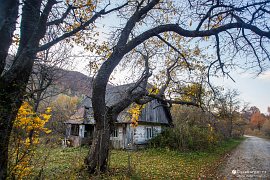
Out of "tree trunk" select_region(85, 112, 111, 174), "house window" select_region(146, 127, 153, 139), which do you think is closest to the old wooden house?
"house window" select_region(146, 127, 153, 139)

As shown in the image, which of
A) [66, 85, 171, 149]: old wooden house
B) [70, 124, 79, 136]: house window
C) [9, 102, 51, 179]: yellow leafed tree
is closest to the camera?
[9, 102, 51, 179]: yellow leafed tree

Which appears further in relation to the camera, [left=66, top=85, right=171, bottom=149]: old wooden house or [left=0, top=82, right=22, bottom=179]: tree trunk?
[left=66, top=85, right=171, bottom=149]: old wooden house

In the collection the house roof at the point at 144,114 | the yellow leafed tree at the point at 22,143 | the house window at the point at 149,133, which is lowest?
the house window at the point at 149,133

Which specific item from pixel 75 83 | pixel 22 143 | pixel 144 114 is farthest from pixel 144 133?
pixel 22 143

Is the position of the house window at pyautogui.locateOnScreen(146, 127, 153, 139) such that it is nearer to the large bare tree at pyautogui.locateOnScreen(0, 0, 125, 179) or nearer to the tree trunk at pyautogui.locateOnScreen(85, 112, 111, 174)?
the tree trunk at pyautogui.locateOnScreen(85, 112, 111, 174)

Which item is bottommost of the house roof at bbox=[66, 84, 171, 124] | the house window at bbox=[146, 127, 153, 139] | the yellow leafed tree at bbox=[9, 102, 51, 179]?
the house window at bbox=[146, 127, 153, 139]

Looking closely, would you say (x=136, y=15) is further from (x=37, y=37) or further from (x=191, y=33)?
(x=37, y=37)

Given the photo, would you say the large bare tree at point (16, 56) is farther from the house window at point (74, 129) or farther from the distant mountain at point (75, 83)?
the house window at point (74, 129)

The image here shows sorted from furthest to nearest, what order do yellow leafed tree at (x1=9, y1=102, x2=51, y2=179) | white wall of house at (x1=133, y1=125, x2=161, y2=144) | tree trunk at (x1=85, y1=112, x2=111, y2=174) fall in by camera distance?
1. white wall of house at (x1=133, y1=125, x2=161, y2=144)
2. tree trunk at (x1=85, y1=112, x2=111, y2=174)
3. yellow leafed tree at (x1=9, y1=102, x2=51, y2=179)

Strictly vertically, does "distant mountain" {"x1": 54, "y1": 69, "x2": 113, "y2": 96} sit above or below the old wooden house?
above

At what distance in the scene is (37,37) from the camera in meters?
4.59

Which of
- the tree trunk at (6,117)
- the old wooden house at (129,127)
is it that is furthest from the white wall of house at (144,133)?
the tree trunk at (6,117)

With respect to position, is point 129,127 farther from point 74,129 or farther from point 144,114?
point 74,129

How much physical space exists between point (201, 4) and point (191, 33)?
1129mm
